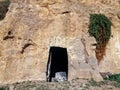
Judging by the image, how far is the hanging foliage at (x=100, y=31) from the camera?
2652 cm

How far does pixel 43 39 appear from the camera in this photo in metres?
25.9

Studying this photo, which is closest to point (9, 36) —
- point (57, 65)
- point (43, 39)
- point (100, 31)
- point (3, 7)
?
point (3, 7)

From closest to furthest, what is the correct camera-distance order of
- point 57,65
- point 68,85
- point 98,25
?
point 68,85, point 98,25, point 57,65

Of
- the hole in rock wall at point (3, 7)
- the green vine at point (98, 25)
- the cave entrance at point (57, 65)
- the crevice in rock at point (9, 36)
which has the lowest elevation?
the cave entrance at point (57, 65)

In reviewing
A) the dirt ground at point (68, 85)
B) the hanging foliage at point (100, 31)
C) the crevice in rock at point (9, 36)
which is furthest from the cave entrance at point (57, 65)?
the crevice in rock at point (9, 36)

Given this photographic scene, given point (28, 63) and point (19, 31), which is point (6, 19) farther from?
point (28, 63)

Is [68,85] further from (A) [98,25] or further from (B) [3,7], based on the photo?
(B) [3,7]

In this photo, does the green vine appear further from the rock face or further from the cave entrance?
the cave entrance

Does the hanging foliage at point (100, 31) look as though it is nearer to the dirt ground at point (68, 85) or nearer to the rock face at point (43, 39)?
the rock face at point (43, 39)

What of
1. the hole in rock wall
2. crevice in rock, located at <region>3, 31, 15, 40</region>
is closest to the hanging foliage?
crevice in rock, located at <region>3, 31, 15, 40</region>

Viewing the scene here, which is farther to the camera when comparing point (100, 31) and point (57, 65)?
point (57, 65)

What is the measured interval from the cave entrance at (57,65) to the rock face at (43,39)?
52.8 inches

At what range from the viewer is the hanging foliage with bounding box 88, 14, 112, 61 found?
26516 millimetres

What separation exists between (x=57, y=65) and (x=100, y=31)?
4444 mm
